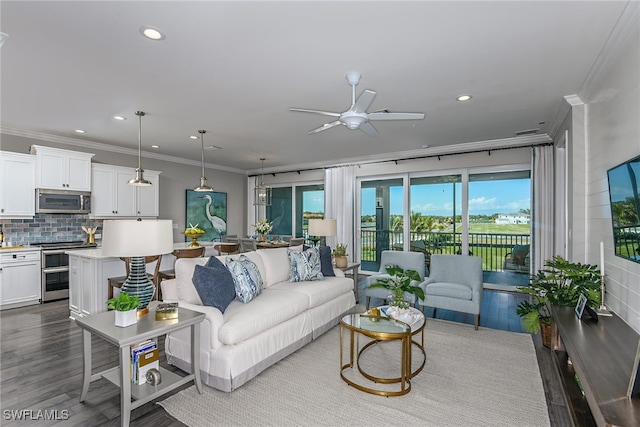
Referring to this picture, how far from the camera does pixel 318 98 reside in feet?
11.8

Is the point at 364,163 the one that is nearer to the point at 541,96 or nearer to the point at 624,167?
the point at 541,96

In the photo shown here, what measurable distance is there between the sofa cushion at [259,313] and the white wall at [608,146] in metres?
2.66

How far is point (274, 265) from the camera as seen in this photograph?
389 cm

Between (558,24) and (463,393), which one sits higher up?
(558,24)

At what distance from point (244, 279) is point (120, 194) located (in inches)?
167

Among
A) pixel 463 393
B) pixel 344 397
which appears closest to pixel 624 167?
pixel 463 393

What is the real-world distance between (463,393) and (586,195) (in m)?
2.48

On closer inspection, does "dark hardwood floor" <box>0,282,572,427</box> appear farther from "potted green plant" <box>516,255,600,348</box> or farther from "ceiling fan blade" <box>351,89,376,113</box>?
"ceiling fan blade" <box>351,89,376,113</box>

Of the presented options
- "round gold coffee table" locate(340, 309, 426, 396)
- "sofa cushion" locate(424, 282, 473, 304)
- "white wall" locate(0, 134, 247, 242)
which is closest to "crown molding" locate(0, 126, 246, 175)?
"white wall" locate(0, 134, 247, 242)

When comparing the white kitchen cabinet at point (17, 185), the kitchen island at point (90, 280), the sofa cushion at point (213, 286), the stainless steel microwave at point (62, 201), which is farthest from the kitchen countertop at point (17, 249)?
the sofa cushion at point (213, 286)

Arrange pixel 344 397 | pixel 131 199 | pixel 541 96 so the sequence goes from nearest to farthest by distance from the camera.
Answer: pixel 344 397, pixel 541 96, pixel 131 199

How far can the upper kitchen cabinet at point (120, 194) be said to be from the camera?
564 cm

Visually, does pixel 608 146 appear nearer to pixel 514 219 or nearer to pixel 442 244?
pixel 514 219

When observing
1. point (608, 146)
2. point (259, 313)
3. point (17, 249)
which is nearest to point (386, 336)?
point (259, 313)
